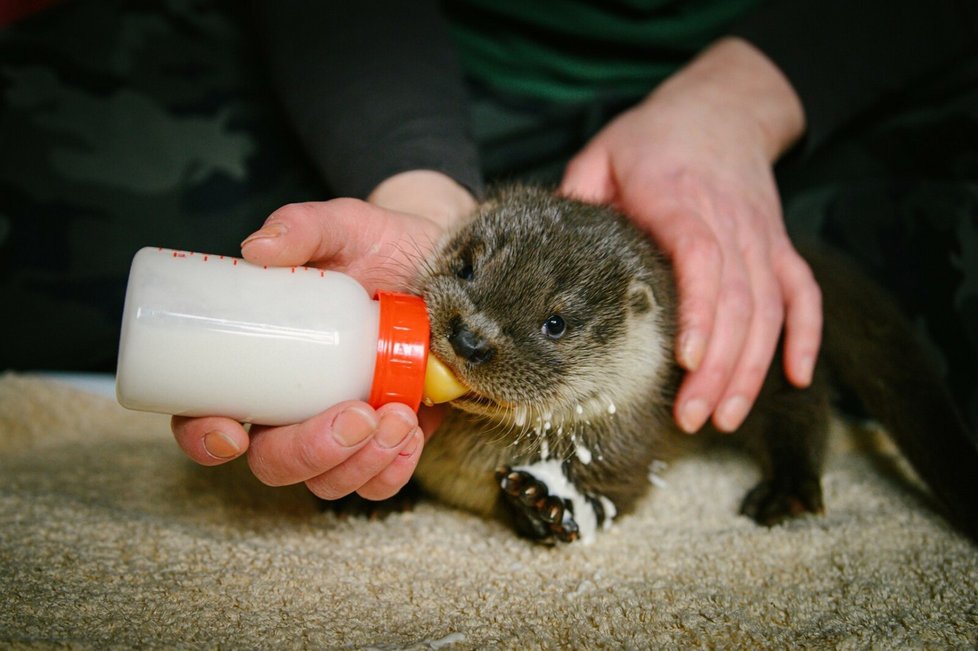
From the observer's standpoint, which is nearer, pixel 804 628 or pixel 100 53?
pixel 804 628

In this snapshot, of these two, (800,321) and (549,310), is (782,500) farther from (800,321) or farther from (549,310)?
(549,310)

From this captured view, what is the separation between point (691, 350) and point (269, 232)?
89cm

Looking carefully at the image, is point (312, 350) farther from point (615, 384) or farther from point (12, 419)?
point (12, 419)

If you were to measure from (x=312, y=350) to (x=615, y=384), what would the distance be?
0.68 meters

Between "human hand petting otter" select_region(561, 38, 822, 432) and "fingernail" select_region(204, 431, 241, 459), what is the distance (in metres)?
0.92

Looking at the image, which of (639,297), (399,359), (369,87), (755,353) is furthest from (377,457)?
(369,87)

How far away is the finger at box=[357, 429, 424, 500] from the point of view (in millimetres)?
1212

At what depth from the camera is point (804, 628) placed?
1.22m

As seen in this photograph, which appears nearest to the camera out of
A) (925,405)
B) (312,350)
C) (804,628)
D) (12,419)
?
(312,350)

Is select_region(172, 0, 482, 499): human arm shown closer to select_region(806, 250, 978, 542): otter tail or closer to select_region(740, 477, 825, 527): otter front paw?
select_region(740, 477, 825, 527): otter front paw

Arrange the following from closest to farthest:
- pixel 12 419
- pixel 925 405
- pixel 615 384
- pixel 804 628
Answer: pixel 804 628
pixel 615 384
pixel 925 405
pixel 12 419

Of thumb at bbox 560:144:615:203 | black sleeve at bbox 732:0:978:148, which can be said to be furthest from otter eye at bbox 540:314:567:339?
black sleeve at bbox 732:0:978:148

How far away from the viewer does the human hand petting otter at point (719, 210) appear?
1.58m

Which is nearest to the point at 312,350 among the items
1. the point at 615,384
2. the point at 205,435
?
the point at 205,435
